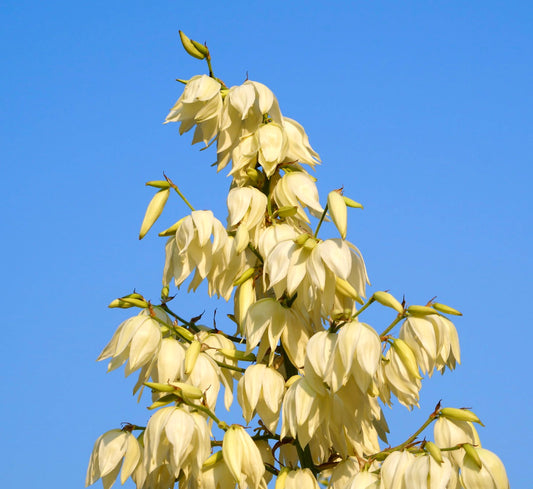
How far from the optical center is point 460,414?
223 centimetres

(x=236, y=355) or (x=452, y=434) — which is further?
(x=236, y=355)

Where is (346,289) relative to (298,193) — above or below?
below

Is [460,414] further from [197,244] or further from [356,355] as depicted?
[197,244]

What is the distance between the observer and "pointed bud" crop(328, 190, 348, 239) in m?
2.30

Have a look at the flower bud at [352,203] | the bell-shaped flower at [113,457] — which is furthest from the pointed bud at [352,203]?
the bell-shaped flower at [113,457]

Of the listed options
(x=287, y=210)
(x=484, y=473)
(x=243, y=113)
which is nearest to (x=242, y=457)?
(x=484, y=473)

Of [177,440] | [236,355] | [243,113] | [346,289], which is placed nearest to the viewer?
[177,440]

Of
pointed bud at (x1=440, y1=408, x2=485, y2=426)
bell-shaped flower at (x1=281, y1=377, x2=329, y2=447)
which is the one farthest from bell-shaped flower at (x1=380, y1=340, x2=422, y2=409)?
bell-shaped flower at (x1=281, y1=377, x2=329, y2=447)

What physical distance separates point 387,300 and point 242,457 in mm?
579

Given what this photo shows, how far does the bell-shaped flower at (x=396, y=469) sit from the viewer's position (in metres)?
2.06

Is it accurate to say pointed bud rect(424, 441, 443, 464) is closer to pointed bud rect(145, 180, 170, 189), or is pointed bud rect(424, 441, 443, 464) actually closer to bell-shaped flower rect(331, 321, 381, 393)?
bell-shaped flower rect(331, 321, 381, 393)

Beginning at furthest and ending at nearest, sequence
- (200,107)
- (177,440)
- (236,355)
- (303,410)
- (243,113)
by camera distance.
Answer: (200,107)
(243,113)
(236,355)
(303,410)
(177,440)

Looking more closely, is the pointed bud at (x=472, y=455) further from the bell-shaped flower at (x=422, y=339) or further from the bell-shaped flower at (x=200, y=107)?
the bell-shaped flower at (x=200, y=107)

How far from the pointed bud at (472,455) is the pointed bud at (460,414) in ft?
0.37
